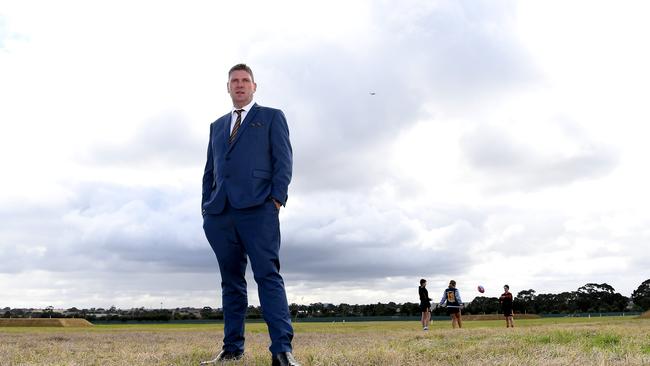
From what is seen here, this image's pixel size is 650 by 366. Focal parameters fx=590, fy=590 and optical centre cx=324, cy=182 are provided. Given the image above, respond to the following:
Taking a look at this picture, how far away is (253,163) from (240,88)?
0.88 meters

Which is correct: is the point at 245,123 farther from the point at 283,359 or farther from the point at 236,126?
the point at 283,359

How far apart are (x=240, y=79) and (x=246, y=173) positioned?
41.3 inches

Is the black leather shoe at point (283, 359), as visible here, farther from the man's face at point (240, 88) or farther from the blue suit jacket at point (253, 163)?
the man's face at point (240, 88)

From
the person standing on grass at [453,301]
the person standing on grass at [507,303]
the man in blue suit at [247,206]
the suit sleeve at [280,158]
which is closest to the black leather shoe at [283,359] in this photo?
the man in blue suit at [247,206]

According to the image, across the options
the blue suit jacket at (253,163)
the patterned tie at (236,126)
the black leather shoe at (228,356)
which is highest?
the patterned tie at (236,126)

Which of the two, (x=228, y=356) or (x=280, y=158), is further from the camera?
(x=228, y=356)

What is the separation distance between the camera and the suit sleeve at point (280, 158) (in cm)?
527

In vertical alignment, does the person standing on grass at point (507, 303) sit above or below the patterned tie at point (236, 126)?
below

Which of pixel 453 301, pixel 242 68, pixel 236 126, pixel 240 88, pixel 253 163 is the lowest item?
pixel 453 301

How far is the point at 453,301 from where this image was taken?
22.0 meters

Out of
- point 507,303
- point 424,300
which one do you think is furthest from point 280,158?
point 507,303

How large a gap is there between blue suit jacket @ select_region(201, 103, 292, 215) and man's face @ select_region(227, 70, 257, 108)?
5.8 inches

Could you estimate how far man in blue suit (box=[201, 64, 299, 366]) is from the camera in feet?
17.3

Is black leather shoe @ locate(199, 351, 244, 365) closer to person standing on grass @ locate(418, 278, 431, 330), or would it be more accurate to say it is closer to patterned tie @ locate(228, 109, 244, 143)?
patterned tie @ locate(228, 109, 244, 143)
